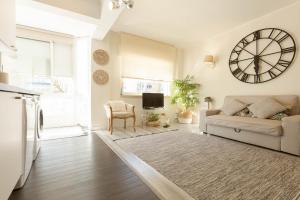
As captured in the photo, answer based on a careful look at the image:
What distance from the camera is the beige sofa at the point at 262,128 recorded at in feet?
7.68

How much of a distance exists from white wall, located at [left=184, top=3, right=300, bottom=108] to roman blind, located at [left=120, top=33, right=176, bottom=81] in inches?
28.5

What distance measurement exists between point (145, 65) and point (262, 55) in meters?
2.95

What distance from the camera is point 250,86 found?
371cm

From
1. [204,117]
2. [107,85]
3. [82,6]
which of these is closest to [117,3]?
[82,6]

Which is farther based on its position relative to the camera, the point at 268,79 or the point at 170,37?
the point at 170,37

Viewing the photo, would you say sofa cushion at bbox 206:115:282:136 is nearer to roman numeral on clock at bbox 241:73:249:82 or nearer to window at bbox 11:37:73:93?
roman numeral on clock at bbox 241:73:249:82

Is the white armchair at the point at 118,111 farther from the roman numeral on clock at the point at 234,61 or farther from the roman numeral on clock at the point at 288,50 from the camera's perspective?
the roman numeral on clock at the point at 288,50

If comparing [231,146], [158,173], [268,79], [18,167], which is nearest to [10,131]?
[18,167]

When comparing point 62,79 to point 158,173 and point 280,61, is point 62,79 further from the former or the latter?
point 280,61

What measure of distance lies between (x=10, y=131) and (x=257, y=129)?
3.24 m

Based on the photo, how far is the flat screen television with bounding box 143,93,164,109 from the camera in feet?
14.7

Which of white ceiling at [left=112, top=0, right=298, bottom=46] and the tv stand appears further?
the tv stand

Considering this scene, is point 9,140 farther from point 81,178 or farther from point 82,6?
point 82,6

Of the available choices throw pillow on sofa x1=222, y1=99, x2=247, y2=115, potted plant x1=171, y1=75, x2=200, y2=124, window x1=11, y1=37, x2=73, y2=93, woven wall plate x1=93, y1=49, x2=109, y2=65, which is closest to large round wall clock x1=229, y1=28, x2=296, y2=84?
throw pillow on sofa x1=222, y1=99, x2=247, y2=115
